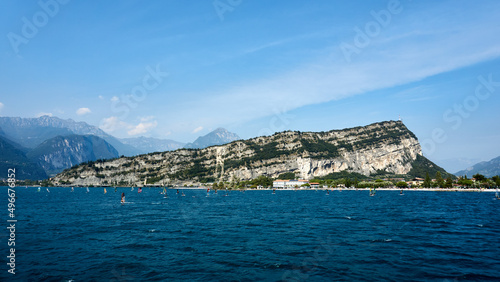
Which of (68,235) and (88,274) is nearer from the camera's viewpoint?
(88,274)

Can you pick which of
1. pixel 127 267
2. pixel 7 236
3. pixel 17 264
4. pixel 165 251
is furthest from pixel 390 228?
pixel 7 236

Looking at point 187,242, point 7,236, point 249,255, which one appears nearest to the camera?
point 249,255

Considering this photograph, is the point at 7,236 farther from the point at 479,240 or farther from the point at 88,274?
the point at 479,240

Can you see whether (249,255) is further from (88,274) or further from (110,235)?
(110,235)

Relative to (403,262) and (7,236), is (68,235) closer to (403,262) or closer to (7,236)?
(7,236)

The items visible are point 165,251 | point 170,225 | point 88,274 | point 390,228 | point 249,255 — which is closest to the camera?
point 88,274

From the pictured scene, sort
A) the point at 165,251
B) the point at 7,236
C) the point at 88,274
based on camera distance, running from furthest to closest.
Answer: the point at 7,236 < the point at 165,251 < the point at 88,274

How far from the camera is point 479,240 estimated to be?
34.8 metres

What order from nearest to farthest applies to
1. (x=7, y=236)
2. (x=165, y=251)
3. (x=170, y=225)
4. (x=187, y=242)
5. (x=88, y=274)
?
(x=88, y=274)
(x=165, y=251)
(x=187, y=242)
(x=7, y=236)
(x=170, y=225)

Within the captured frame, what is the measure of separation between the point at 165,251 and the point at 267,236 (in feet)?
42.9

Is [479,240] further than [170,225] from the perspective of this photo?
No

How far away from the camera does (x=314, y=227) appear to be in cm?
4341

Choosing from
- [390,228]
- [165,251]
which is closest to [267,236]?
[165,251]

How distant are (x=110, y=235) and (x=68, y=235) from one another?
5.42 m
